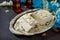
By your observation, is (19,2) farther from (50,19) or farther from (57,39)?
(57,39)

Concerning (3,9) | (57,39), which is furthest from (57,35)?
(3,9)

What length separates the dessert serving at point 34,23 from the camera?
0.86 m

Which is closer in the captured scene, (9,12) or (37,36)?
(37,36)

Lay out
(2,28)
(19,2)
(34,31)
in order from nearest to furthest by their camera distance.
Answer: (34,31), (2,28), (19,2)

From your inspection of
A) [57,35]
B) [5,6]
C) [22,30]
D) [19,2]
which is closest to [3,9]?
[5,6]

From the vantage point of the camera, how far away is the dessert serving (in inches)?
33.8

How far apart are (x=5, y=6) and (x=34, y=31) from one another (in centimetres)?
40

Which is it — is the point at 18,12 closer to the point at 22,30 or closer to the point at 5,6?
the point at 5,6

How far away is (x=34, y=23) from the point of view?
0.86 meters

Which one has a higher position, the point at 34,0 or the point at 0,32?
the point at 34,0

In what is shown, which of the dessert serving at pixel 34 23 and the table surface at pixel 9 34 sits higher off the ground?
the dessert serving at pixel 34 23

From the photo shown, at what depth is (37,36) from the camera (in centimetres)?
88

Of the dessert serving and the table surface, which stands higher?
the dessert serving

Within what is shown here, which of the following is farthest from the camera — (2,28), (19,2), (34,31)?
(19,2)
